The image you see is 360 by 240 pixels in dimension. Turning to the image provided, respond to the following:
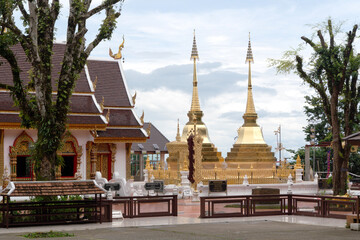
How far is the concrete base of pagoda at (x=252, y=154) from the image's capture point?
142 ft

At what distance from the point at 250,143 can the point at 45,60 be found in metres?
25.1

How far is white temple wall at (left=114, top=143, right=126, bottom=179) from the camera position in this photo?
36.3 meters

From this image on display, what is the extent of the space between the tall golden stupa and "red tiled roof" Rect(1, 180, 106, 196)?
24.6 meters

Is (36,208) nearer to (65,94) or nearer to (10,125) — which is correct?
(65,94)

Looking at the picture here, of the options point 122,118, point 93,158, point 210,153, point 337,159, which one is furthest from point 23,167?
point 337,159

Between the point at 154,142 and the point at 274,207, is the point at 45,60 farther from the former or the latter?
the point at 154,142

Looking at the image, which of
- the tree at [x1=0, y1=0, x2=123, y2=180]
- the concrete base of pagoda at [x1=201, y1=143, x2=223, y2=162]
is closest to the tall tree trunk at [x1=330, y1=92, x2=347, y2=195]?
the tree at [x1=0, y1=0, x2=123, y2=180]

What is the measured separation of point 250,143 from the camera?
145 feet

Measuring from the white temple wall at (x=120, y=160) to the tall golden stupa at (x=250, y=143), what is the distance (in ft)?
31.3

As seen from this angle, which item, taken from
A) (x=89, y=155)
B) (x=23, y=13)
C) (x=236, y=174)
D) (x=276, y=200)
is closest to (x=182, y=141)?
(x=236, y=174)

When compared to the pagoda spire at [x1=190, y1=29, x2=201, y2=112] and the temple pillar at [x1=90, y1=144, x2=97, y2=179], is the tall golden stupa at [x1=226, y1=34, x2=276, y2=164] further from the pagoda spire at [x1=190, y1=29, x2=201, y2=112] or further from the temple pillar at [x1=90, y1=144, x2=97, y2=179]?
the temple pillar at [x1=90, y1=144, x2=97, y2=179]

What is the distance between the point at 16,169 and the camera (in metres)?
32.7

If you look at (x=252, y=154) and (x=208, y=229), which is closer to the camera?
(x=208, y=229)

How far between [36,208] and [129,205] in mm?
3240
